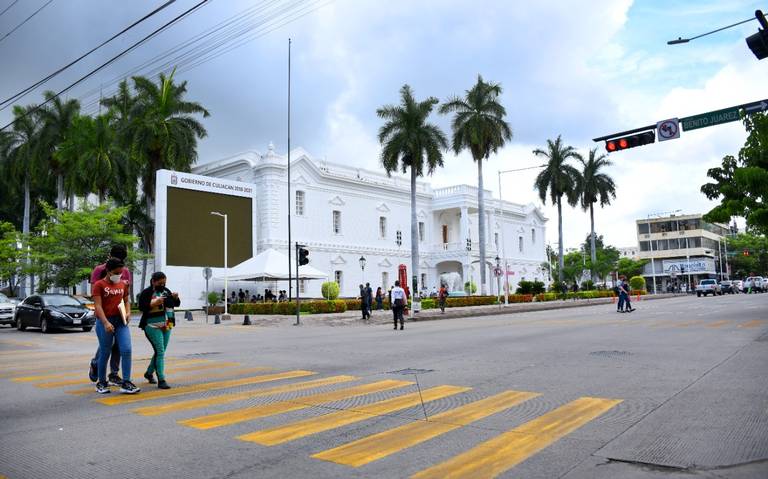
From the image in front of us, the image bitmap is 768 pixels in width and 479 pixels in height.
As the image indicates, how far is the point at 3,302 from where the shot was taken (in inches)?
1114

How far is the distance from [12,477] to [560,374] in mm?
7461

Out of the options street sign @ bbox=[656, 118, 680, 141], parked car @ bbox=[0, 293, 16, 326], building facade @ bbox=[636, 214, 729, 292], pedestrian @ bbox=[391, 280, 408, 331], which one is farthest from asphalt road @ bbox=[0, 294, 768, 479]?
building facade @ bbox=[636, 214, 729, 292]

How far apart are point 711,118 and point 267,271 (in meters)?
25.9

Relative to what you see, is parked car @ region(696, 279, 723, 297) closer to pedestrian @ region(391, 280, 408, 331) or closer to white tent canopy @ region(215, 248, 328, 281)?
white tent canopy @ region(215, 248, 328, 281)

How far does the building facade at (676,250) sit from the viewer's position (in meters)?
100

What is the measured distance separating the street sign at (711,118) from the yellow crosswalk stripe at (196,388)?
44.8ft

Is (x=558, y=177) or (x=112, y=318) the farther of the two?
(x=558, y=177)

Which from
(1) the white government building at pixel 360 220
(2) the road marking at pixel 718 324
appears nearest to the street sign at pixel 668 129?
(2) the road marking at pixel 718 324

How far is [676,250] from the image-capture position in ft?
336

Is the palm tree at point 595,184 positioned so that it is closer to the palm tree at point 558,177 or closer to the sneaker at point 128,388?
the palm tree at point 558,177

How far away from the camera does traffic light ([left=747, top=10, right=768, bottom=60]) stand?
1166cm

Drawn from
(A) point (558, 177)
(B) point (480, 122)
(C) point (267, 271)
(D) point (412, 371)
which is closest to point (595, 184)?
(A) point (558, 177)

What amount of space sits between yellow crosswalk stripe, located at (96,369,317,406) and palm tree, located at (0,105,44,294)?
158 feet

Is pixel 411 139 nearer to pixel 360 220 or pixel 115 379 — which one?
pixel 360 220
